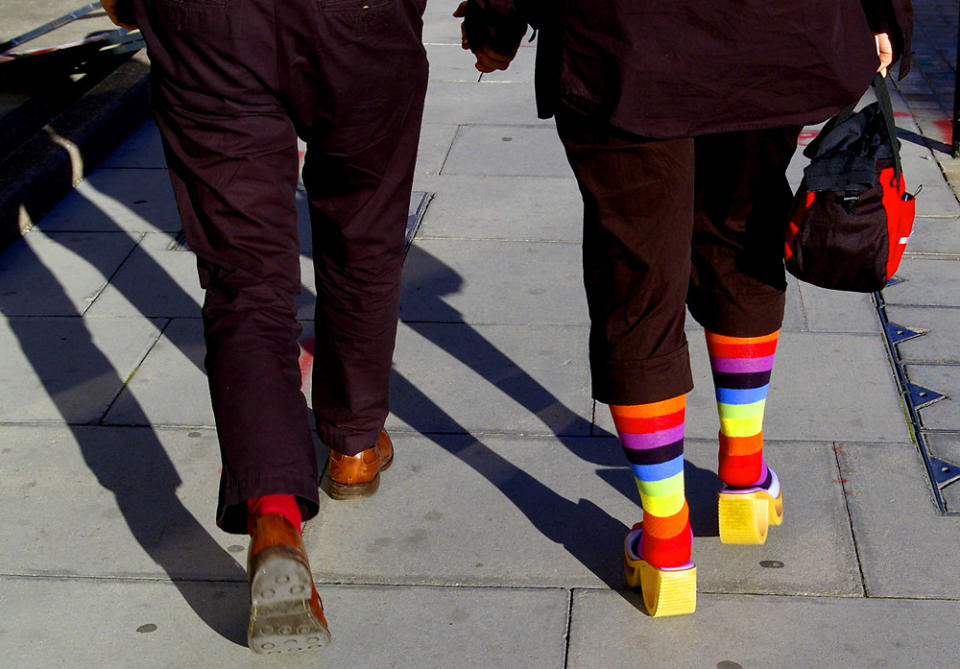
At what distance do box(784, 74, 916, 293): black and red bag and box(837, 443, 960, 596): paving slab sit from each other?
702mm

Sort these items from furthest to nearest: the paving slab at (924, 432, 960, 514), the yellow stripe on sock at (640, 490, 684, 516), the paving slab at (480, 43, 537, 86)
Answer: the paving slab at (480, 43, 537, 86), the paving slab at (924, 432, 960, 514), the yellow stripe on sock at (640, 490, 684, 516)

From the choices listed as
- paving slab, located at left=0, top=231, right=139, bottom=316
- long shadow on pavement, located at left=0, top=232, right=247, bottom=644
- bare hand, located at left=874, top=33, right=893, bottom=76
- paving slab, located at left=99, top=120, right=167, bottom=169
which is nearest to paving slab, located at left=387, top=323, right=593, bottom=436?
long shadow on pavement, located at left=0, top=232, right=247, bottom=644

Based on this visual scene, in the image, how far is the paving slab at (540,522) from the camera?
2873 millimetres

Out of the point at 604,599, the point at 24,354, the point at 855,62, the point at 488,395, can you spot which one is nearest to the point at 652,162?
the point at 855,62

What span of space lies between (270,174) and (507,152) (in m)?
3.35

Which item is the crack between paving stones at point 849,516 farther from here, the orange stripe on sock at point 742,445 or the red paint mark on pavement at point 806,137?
the red paint mark on pavement at point 806,137

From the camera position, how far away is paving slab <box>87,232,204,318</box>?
4316 mm

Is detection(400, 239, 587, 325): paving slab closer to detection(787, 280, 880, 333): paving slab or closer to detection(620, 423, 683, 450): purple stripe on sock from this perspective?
detection(787, 280, 880, 333): paving slab

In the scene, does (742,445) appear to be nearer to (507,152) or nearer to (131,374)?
(131,374)

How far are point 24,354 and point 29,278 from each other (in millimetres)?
653

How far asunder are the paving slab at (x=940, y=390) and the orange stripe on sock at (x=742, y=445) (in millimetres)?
790

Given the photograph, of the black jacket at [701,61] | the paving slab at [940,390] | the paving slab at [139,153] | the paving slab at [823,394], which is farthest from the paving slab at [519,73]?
the black jacket at [701,61]

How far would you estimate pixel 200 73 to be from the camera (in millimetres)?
2422

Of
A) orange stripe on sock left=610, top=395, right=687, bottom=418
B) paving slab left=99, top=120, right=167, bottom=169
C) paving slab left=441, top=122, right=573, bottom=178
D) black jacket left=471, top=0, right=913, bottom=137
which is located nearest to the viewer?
black jacket left=471, top=0, right=913, bottom=137
